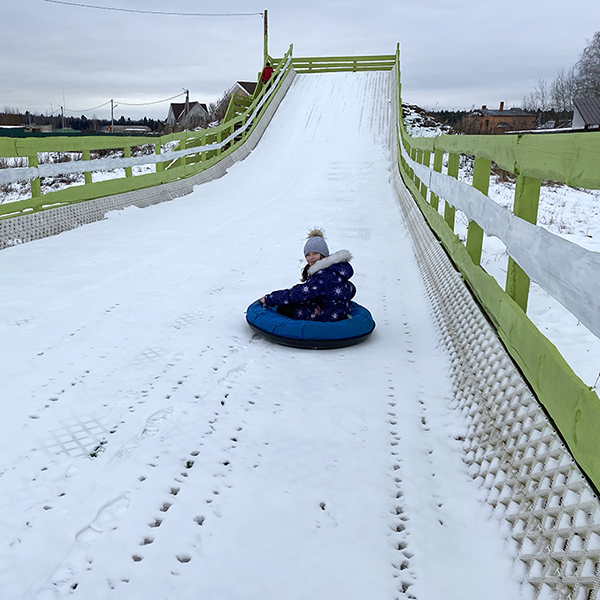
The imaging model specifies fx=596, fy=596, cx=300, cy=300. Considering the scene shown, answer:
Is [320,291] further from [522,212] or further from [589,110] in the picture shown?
[589,110]

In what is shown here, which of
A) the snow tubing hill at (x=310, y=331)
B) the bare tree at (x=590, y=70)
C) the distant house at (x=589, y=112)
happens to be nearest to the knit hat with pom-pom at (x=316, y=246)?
the snow tubing hill at (x=310, y=331)

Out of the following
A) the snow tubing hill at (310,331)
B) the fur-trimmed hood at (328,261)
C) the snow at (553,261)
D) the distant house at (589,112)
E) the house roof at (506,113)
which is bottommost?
the snow tubing hill at (310,331)

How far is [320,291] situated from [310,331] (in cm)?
30

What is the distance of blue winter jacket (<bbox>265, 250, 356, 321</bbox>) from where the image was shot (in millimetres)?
3832

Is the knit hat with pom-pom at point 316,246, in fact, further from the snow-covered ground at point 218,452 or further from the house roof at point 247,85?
the house roof at point 247,85

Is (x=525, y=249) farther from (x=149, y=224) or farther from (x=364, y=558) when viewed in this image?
(x=149, y=224)

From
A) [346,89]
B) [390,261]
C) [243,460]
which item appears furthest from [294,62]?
[243,460]

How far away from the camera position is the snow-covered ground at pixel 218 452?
1825 mm

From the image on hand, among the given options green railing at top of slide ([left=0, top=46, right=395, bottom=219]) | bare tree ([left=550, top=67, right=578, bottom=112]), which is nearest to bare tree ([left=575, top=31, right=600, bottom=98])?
bare tree ([left=550, top=67, right=578, bottom=112])

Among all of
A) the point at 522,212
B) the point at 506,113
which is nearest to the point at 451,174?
the point at 522,212

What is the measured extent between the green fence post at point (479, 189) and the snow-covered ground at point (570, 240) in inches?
38.6

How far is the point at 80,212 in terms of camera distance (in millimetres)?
7906

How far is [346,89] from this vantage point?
23797 mm

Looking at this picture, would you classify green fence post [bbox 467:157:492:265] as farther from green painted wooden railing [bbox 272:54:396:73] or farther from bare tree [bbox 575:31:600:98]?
bare tree [bbox 575:31:600:98]
